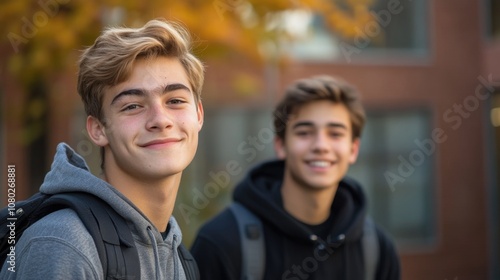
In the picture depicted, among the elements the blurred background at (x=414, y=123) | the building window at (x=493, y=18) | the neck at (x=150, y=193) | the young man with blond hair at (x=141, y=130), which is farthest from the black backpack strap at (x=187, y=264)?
the building window at (x=493, y=18)

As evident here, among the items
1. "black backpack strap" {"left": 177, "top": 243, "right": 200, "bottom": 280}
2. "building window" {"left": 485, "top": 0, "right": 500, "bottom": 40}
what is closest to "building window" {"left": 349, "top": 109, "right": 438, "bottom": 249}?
"building window" {"left": 485, "top": 0, "right": 500, "bottom": 40}

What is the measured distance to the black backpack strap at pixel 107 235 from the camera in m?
2.11

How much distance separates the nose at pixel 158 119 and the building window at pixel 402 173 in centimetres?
1173

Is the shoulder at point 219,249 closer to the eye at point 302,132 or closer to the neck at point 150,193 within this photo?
the eye at point 302,132

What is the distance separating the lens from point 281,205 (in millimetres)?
3795

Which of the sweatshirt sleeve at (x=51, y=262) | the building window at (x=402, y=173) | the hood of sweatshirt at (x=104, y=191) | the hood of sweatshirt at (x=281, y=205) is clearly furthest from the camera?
the building window at (x=402, y=173)

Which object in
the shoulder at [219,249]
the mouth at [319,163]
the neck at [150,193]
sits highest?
the neck at [150,193]

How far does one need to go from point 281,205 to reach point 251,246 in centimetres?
42

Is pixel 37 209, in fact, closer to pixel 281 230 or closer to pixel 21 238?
pixel 21 238

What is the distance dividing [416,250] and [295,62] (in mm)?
4330

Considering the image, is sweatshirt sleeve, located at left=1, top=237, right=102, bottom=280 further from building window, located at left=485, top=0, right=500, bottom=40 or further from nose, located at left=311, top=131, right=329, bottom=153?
building window, located at left=485, top=0, right=500, bottom=40

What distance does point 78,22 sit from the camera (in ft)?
21.5

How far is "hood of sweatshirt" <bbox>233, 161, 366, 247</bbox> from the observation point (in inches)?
143

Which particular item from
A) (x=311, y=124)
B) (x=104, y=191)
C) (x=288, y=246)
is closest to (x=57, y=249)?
(x=104, y=191)
